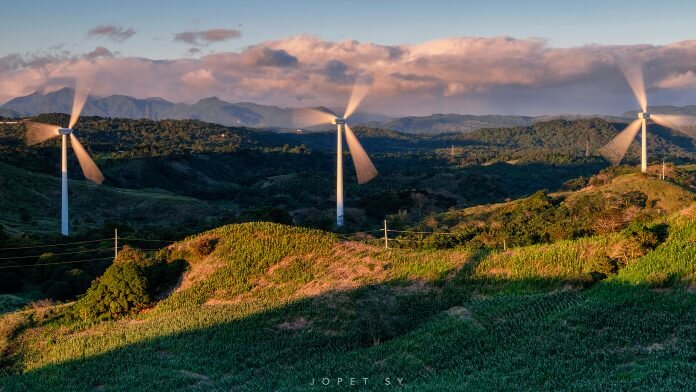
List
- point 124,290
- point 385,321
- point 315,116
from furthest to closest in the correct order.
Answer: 1. point 315,116
2. point 124,290
3. point 385,321

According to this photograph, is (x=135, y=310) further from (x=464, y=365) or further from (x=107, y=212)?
(x=107, y=212)

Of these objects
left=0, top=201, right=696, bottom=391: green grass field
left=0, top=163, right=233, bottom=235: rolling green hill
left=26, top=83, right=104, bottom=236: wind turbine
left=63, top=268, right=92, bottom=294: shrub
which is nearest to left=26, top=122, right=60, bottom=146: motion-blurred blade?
left=26, top=83, right=104, bottom=236: wind turbine

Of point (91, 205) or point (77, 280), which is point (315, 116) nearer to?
point (77, 280)

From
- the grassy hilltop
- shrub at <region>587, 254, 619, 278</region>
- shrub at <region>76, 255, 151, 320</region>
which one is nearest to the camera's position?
the grassy hilltop

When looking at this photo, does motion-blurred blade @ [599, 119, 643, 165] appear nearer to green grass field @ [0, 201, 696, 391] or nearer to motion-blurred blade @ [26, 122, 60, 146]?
green grass field @ [0, 201, 696, 391]

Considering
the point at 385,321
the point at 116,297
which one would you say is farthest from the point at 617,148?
the point at 116,297

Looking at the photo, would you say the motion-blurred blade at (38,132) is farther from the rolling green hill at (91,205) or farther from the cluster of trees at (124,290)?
the cluster of trees at (124,290)

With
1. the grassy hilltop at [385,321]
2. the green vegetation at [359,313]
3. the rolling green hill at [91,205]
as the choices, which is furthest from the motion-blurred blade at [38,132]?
the grassy hilltop at [385,321]
